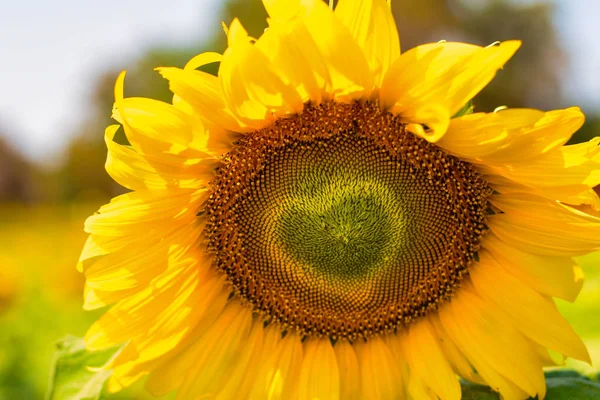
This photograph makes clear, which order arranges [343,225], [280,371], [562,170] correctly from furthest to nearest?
1. [280,371]
2. [343,225]
3. [562,170]

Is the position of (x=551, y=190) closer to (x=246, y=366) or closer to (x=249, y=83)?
(x=249, y=83)

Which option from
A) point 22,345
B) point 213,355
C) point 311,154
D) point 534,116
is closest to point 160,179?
point 311,154

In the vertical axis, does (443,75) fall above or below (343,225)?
above

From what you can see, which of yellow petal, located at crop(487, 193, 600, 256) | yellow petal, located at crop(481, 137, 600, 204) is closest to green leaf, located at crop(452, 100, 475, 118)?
yellow petal, located at crop(481, 137, 600, 204)

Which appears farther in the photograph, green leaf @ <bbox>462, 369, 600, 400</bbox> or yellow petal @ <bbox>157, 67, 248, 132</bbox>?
green leaf @ <bbox>462, 369, 600, 400</bbox>

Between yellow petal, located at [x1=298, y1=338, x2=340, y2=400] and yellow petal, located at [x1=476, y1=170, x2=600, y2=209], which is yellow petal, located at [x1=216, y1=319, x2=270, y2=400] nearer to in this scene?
yellow petal, located at [x1=298, y1=338, x2=340, y2=400]

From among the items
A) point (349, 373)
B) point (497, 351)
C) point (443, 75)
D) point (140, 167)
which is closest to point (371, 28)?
point (443, 75)

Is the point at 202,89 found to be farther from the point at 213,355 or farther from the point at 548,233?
the point at 548,233
